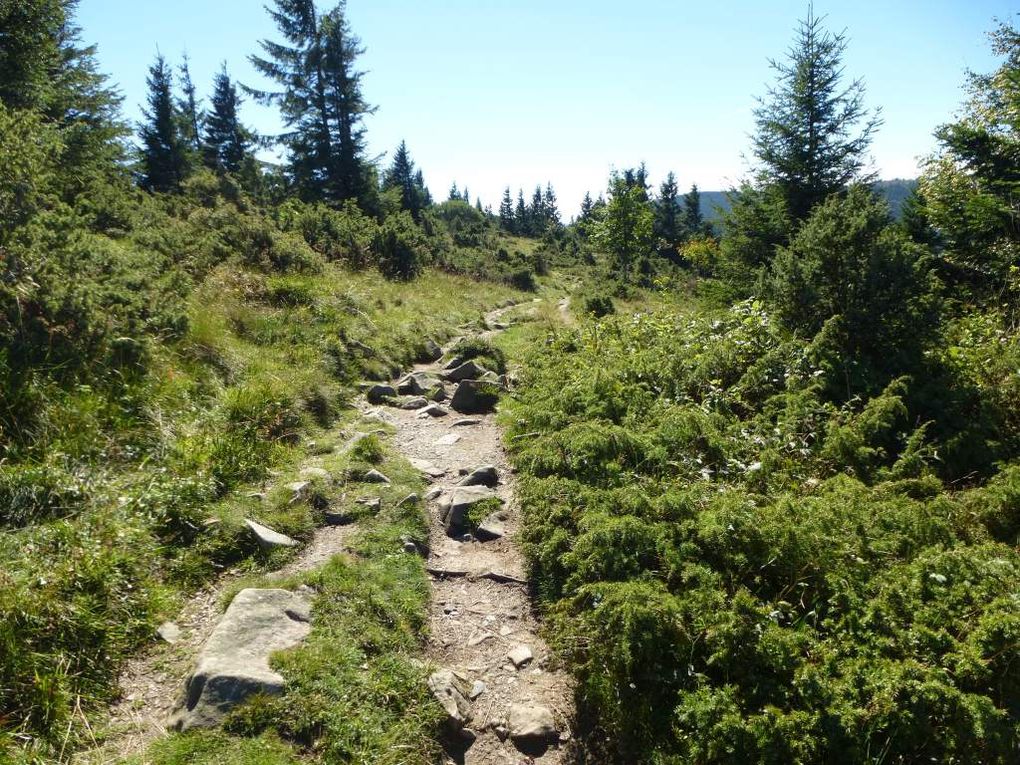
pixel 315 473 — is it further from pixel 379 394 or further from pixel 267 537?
pixel 379 394

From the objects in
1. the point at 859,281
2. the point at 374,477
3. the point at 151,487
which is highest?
the point at 859,281

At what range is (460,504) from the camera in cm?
693

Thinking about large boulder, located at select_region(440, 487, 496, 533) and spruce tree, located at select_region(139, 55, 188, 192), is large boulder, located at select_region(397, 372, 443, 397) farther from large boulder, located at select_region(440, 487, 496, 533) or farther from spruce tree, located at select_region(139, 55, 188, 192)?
spruce tree, located at select_region(139, 55, 188, 192)

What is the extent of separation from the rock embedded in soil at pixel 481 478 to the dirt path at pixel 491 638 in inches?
4.8

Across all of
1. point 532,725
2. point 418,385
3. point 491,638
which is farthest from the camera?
point 418,385

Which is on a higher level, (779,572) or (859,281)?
(859,281)

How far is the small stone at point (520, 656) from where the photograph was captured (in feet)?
15.9

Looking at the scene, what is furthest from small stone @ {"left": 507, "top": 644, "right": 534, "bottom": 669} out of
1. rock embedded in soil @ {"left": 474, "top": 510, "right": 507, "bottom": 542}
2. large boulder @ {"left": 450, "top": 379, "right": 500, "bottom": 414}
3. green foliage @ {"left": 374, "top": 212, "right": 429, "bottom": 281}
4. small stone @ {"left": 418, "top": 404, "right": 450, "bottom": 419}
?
green foliage @ {"left": 374, "top": 212, "right": 429, "bottom": 281}

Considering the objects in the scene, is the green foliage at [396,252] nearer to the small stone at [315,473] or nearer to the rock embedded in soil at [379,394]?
the rock embedded in soil at [379,394]

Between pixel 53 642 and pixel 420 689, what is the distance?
104 inches

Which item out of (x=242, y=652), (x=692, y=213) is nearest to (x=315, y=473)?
(x=242, y=652)

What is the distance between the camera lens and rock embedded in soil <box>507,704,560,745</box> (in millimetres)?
Result: 4133

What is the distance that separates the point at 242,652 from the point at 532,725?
2.26 metres

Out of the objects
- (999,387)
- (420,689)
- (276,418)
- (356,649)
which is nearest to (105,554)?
(356,649)
